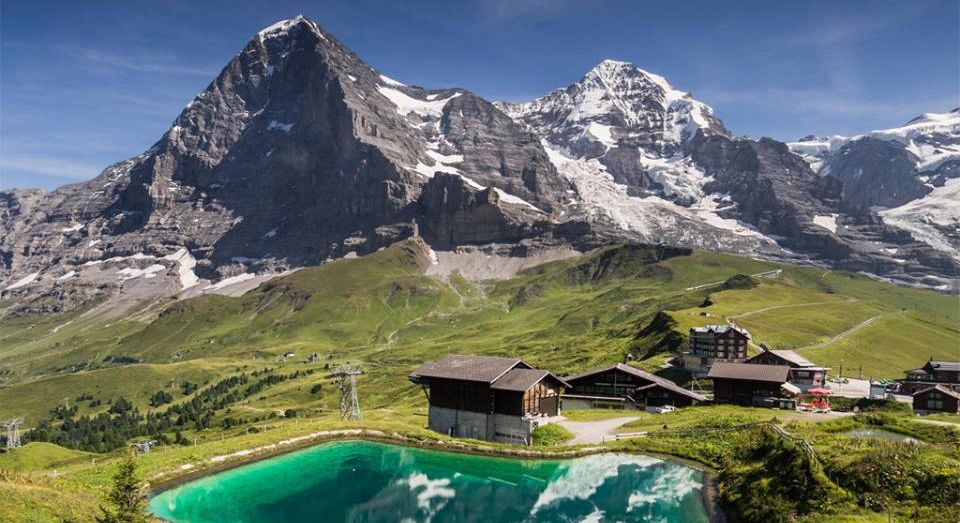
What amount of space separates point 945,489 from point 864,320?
18560 centimetres

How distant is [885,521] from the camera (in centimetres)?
3306

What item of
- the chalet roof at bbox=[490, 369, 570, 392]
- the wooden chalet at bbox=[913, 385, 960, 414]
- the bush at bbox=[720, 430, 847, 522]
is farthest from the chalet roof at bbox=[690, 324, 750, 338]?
the bush at bbox=[720, 430, 847, 522]

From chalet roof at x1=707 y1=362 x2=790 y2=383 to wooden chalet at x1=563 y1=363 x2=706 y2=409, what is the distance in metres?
4.63

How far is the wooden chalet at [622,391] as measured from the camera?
295ft

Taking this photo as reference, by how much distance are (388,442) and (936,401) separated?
236 feet

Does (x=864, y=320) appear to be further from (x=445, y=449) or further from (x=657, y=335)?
(x=445, y=449)

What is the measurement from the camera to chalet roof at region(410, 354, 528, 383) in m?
71.8

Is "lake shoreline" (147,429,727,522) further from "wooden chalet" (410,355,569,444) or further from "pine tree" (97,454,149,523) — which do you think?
"pine tree" (97,454,149,523)

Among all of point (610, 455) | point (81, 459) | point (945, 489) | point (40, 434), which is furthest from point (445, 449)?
point (40, 434)

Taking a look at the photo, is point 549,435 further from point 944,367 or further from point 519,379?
point 944,367

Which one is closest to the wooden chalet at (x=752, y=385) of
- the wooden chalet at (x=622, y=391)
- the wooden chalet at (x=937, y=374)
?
the wooden chalet at (x=622, y=391)

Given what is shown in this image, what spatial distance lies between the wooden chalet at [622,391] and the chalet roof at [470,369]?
18610 millimetres

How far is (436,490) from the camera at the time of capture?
49.7 m

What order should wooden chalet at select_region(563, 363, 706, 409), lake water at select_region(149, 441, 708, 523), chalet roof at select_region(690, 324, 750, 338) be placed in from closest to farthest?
lake water at select_region(149, 441, 708, 523), wooden chalet at select_region(563, 363, 706, 409), chalet roof at select_region(690, 324, 750, 338)
